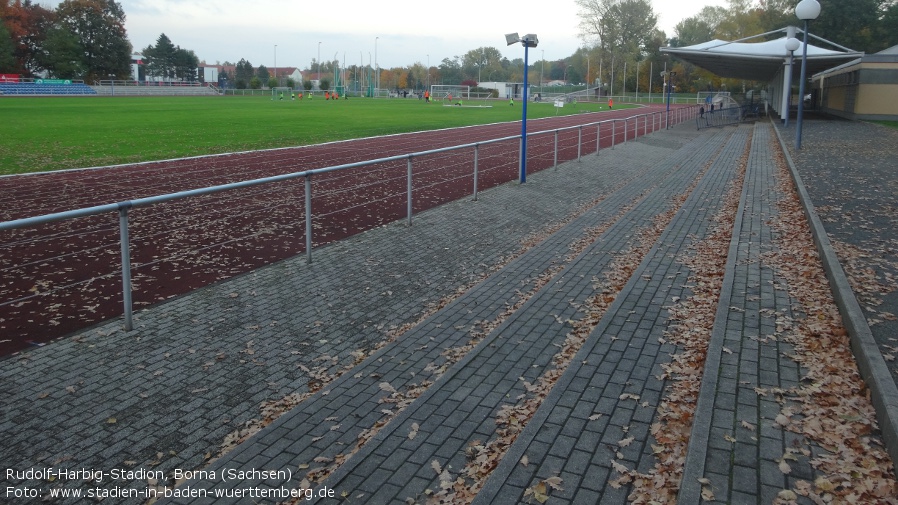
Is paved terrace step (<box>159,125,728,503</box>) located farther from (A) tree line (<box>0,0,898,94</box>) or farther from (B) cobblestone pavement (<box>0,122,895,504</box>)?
(A) tree line (<box>0,0,898,94</box>)

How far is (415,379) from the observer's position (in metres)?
5.97

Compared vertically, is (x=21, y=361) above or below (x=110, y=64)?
below

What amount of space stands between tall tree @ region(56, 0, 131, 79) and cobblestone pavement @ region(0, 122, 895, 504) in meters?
97.8

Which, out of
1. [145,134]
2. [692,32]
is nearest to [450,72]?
[692,32]

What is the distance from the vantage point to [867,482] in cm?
402

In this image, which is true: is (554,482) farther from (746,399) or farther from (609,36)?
(609,36)

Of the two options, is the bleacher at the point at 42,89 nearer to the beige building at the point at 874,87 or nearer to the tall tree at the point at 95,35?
the tall tree at the point at 95,35

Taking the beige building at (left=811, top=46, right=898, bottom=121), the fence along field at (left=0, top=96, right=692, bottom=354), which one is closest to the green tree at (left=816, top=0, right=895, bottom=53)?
the beige building at (left=811, top=46, right=898, bottom=121)

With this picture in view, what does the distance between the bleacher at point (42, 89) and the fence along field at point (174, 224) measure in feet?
198

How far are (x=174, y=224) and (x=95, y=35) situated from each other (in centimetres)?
9675

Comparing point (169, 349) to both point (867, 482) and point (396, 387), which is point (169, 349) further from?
point (867, 482)

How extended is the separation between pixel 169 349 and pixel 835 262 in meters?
7.20

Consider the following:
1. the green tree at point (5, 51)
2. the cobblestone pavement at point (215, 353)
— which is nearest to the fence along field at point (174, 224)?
the cobblestone pavement at point (215, 353)

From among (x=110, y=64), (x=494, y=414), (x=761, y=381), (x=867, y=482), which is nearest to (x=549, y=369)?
(x=494, y=414)
